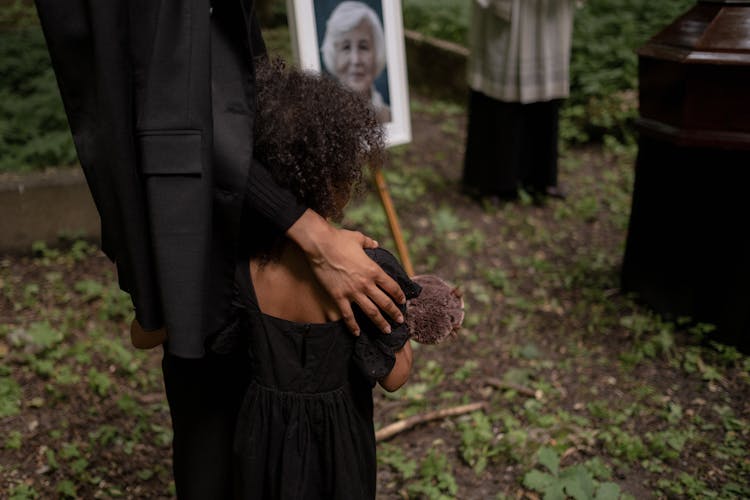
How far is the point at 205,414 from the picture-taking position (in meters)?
1.84

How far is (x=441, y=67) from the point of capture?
7.73 m

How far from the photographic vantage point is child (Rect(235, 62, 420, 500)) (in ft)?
5.06

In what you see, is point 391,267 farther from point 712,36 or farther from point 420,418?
point 712,36

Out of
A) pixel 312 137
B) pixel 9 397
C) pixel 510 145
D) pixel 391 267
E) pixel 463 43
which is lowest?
pixel 9 397

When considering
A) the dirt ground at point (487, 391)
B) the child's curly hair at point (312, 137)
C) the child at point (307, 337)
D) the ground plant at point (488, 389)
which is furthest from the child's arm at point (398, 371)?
the dirt ground at point (487, 391)

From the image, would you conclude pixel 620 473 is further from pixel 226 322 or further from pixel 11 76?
pixel 11 76

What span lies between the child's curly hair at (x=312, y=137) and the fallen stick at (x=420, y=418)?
1.65 meters

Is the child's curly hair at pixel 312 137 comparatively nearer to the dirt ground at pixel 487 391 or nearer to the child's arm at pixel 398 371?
the child's arm at pixel 398 371

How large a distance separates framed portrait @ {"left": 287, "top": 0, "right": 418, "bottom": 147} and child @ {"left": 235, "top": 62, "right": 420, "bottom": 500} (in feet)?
6.30

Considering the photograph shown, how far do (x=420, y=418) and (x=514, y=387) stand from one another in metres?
0.52

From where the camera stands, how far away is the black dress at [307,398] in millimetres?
1614

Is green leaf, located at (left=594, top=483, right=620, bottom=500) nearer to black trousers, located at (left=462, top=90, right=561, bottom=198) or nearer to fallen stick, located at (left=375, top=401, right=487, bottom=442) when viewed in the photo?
fallen stick, located at (left=375, top=401, right=487, bottom=442)

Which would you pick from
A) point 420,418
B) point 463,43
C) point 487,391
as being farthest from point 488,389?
point 463,43

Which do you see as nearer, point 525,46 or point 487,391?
point 487,391
